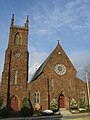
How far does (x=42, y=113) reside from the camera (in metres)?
32.0

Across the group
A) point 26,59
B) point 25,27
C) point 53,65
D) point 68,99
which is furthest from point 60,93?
point 25,27

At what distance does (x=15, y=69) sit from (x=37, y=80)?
509 centimetres

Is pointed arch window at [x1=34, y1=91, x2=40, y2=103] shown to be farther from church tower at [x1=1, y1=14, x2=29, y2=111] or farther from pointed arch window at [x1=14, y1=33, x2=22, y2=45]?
pointed arch window at [x1=14, y1=33, x2=22, y2=45]

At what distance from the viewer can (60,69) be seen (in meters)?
40.2

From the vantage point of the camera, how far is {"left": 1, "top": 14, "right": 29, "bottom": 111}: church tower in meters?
35.5

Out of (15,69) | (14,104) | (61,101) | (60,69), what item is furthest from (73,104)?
(15,69)

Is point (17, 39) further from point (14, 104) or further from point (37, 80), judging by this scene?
point (14, 104)

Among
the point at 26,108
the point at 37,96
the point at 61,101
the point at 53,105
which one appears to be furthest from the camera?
the point at 61,101

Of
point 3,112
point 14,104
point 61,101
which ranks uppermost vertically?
point 61,101

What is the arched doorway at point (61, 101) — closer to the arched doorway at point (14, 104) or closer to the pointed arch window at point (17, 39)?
the arched doorway at point (14, 104)

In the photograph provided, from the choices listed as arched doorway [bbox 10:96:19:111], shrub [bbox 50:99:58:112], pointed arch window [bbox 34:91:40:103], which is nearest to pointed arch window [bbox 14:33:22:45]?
pointed arch window [bbox 34:91:40:103]

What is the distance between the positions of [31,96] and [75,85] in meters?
9.94

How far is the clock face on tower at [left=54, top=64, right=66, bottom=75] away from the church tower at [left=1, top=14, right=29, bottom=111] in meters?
6.57

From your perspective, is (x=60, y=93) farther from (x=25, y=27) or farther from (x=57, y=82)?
(x=25, y=27)
